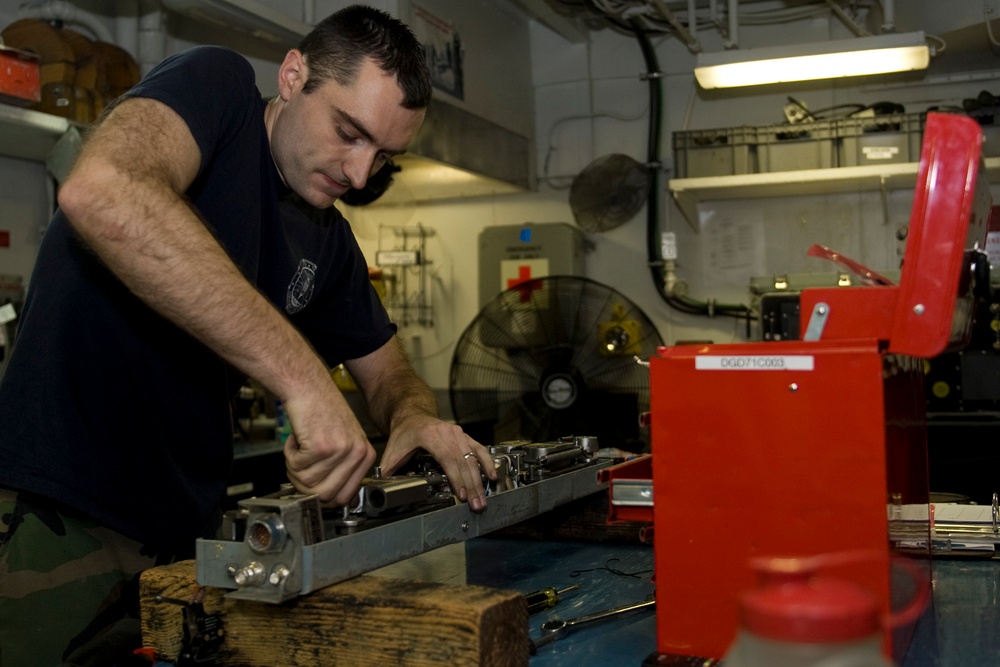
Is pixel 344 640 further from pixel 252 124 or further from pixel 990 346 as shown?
pixel 990 346

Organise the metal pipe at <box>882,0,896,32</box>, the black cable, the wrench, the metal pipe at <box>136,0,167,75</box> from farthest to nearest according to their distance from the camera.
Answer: the black cable, the metal pipe at <box>882,0,896,32</box>, the metal pipe at <box>136,0,167,75</box>, the wrench

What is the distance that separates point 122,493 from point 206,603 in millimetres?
415

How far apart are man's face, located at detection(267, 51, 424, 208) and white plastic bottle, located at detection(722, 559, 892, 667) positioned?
105 centimetres

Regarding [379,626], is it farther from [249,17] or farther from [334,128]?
[249,17]

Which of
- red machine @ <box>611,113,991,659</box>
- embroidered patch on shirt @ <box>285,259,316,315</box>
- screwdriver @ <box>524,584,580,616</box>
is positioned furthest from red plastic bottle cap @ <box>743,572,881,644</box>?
embroidered patch on shirt @ <box>285,259,316,315</box>

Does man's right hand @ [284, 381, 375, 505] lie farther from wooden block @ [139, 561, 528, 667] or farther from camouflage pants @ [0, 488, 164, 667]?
camouflage pants @ [0, 488, 164, 667]

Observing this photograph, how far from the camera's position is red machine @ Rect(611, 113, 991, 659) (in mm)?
862

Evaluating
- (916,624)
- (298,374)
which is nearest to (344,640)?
(298,374)

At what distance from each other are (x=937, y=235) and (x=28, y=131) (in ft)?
8.40

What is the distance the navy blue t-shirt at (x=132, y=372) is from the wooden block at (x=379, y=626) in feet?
1.38

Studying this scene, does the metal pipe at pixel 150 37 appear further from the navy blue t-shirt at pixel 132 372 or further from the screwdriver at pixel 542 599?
the screwdriver at pixel 542 599

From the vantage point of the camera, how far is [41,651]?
48.9 inches

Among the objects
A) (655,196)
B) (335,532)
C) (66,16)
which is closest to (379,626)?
(335,532)

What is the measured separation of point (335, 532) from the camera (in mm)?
995
